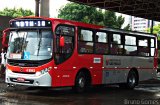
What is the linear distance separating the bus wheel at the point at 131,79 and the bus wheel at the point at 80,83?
4012 mm

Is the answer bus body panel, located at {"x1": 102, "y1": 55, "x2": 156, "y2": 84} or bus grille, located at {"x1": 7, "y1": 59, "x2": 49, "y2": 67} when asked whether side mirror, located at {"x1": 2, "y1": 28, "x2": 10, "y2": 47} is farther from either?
bus body panel, located at {"x1": 102, "y1": 55, "x2": 156, "y2": 84}

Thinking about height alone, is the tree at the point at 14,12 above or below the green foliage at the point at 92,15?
above

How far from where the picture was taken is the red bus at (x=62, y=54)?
14.6 meters

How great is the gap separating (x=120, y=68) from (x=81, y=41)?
365cm

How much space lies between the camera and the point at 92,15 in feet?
228

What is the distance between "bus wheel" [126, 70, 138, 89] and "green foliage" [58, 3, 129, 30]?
1788 inches

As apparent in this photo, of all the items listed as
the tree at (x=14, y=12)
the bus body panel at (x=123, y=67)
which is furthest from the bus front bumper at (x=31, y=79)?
the tree at (x=14, y=12)

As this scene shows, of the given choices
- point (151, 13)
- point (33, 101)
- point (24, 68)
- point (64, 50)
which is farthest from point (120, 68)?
point (151, 13)

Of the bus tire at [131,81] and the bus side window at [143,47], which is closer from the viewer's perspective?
the bus tire at [131,81]

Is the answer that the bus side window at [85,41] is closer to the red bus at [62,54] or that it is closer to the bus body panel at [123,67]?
the red bus at [62,54]

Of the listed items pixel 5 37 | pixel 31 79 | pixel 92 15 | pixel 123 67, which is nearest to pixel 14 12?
pixel 92 15

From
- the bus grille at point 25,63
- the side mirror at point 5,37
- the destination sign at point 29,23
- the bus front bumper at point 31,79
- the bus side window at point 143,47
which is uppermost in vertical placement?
the destination sign at point 29,23

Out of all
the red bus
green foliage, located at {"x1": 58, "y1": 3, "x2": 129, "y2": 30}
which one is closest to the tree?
green foliage, located at {"x1": 58, "y1": 3, "x2": 129, "y2": 30}

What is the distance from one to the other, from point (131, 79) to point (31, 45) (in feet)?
23.4
